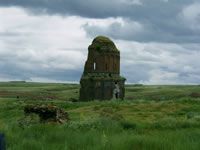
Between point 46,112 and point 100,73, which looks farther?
point 100,73

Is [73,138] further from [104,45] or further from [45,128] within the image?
[104,45]

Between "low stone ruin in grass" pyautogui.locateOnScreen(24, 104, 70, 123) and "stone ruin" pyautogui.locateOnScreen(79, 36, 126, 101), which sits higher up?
"stone ruin" pyautogui.locateOnScreen(79, 36, 126, 101)

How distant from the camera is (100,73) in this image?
1634 inches

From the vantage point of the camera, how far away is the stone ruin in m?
41.1

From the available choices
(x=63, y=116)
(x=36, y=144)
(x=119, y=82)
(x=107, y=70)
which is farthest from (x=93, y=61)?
(x=36, y=144)

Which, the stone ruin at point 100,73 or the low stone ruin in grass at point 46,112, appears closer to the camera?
the low stone ruin in grass at point 46,112

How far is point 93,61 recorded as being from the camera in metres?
41.7

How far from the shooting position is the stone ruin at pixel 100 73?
135 feet

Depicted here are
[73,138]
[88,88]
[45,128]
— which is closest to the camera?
[73,138]

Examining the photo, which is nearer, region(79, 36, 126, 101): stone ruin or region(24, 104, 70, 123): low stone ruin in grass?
region(24, 104, 70, 123): low stone ruin in grass

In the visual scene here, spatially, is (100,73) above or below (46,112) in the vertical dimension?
above

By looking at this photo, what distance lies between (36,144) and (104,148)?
184cm

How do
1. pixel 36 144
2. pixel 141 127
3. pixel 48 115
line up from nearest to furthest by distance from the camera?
pixel 36 144, pixel 141 127, pixel 48 115

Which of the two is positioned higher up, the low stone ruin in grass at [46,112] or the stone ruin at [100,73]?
the stone ruin at [100,73]
